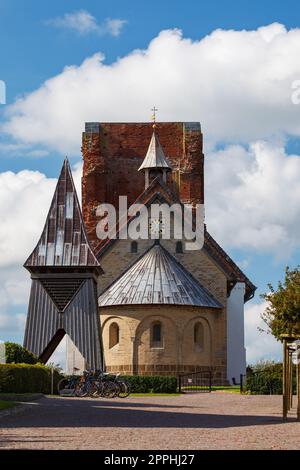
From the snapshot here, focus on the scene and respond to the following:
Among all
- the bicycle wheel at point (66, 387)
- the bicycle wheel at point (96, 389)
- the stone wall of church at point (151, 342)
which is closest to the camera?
the bicycle wheel at point (96, 389)

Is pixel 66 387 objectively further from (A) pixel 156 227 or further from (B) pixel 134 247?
(A) pixel 156 227

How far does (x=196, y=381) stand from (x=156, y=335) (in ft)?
11.2

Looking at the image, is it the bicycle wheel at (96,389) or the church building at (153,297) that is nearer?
the bicycle wheel at (96,389)

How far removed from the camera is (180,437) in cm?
1738

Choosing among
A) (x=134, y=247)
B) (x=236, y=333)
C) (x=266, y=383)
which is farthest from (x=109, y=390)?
(x=236, y=333)

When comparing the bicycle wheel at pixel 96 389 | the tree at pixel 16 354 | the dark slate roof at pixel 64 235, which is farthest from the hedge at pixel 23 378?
the dark slate roof at pixel 64 235

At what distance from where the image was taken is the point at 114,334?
5547 cm

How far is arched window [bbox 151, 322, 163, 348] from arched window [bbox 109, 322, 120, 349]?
6.84ft

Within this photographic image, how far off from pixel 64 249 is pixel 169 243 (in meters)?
12.6

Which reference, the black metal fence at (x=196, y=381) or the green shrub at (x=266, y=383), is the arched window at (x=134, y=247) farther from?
the green shrub at (x=266, y=383)

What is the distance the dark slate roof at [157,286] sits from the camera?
54719 mm

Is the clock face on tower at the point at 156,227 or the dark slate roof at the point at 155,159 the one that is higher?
the dark slate roof at the point at 155,159
